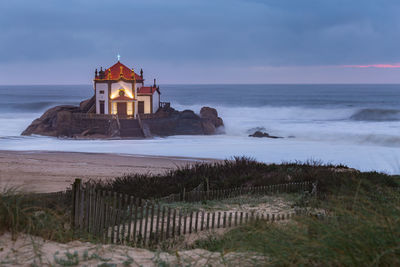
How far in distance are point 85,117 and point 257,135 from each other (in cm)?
1670

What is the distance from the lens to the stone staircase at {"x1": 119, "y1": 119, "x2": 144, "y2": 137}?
4425 cm

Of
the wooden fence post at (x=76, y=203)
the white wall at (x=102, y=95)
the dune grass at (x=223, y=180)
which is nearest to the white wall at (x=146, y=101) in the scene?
the white wall at (x=102, y=95)

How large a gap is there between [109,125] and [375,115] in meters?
42.5

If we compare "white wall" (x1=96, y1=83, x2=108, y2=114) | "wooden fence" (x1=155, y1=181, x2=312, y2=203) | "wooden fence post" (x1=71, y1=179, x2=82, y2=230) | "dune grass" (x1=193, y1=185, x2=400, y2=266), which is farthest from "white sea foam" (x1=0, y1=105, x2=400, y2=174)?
"dune grass" (x1=193, y1=185, x2=400, y2=266)

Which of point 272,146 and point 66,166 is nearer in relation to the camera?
point 66,166

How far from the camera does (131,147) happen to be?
37469mm

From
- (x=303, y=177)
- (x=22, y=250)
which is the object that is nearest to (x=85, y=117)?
(x=303, y=177)

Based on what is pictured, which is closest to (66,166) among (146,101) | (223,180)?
(223,180)

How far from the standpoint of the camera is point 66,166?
87.8 feet

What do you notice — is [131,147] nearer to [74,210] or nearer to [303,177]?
[303,177]

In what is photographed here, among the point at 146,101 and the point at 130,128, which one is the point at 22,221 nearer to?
the point at 130,128

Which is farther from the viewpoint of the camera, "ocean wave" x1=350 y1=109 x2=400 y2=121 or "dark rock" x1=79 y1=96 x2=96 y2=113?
"ocean wave" x1=350 y1=109 x2=400 y2=121

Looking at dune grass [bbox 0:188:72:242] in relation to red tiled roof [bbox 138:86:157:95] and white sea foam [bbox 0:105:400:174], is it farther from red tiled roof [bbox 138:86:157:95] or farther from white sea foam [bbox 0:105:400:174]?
red tiled roof [bbox 138:86:157:95]

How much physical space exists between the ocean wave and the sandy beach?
44.4 meters
